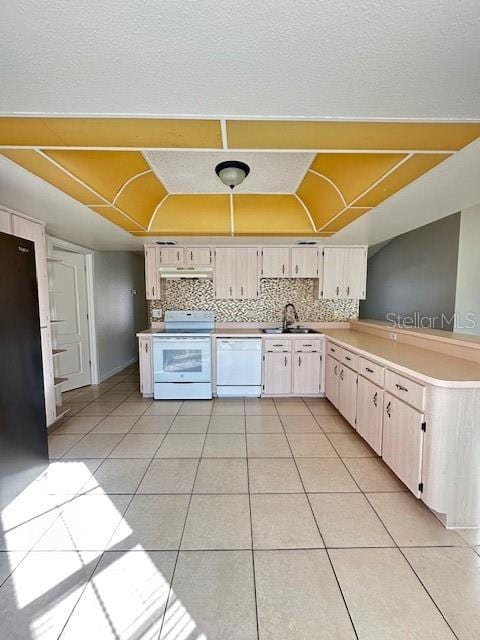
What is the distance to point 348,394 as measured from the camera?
9.53ft

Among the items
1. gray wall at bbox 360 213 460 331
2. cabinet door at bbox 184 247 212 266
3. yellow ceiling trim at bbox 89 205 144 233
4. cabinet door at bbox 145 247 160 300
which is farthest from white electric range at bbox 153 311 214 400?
gray wall at bbox 360 213 460 331

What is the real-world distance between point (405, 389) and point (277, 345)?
1964 millimetres

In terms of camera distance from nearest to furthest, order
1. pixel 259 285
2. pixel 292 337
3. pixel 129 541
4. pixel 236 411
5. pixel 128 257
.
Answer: pixel 129 541 → pixel 236 411 → pixel 292 337 → pixel 259 285 → pixel 128 257

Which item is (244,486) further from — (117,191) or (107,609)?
(117,191)

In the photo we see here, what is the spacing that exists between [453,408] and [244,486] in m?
1.47

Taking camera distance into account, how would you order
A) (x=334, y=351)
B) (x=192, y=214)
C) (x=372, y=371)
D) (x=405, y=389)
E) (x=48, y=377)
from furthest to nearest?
(x=334, y=351) < (x=192, y=214) < (x=48, y=377) < (x=372, y=371) < (x=405, y=389)

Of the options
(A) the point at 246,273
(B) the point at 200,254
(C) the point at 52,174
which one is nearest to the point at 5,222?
(C) the point at 52,174

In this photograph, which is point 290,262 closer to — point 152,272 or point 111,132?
point 152,272

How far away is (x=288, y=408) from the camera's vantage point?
11.4ft

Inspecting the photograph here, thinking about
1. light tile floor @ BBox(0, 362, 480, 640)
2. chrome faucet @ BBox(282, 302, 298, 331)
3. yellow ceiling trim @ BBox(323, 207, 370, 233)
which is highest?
yellow ceiling trim @ BBox(323, 207, 370, 233)

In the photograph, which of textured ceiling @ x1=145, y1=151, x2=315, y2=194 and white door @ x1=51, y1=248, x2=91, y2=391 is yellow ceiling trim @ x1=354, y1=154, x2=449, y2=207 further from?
white door @ x1=51, y1=248, x2=91, y2=391

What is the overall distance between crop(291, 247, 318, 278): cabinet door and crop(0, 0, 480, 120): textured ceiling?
8.71ft

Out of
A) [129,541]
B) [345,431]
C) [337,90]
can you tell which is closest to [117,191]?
[337,90]

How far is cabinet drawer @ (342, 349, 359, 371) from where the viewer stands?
275 cm
